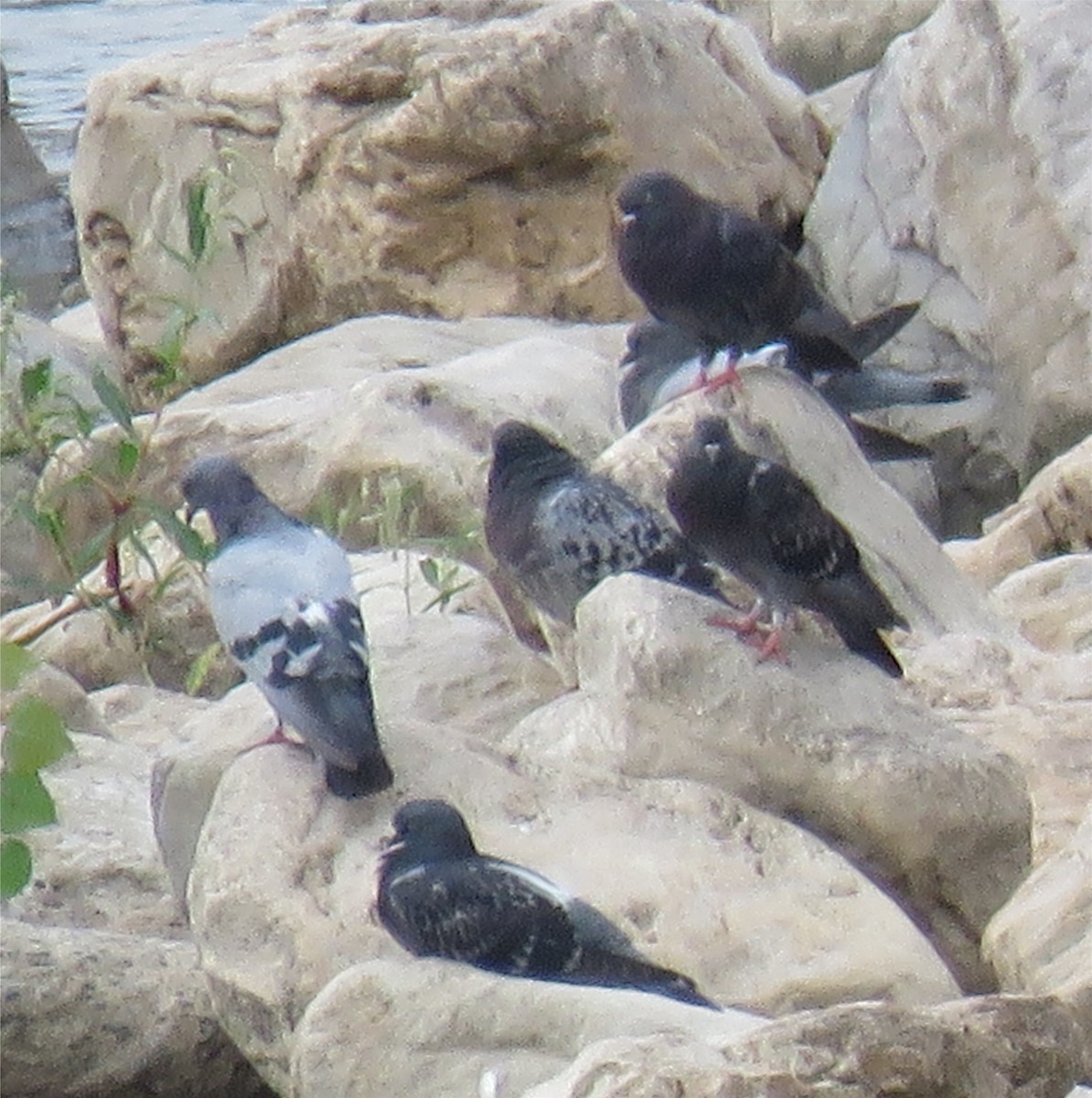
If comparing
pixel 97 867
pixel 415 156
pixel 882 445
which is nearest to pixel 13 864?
pixel 97 867

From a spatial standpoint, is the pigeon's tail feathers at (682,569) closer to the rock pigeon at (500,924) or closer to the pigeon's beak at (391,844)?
the pigeon's beak at (391,844)

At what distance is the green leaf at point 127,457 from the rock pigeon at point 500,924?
2319 millimetres

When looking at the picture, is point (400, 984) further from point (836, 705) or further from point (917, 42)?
point (917, 42)

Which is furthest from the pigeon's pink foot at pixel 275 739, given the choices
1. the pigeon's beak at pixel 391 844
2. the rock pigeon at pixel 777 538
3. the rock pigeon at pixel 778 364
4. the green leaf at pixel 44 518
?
the rock pigeon at pixel 778 364

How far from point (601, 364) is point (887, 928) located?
154 inches

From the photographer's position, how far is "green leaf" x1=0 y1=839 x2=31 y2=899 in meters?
2.09

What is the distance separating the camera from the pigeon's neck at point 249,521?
527cm

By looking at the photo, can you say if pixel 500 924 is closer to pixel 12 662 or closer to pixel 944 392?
pixel 12 662

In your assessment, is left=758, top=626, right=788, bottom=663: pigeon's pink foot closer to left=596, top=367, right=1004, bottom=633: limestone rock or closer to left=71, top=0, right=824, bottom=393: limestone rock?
left=596, top=367, right=1004, bottom=633: limestone rock

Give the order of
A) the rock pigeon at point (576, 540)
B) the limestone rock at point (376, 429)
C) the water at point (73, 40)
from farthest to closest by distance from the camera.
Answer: the water at point (73, 40) → the limestone rock at point (376, 429) → the rock pigeon at point (576, 540)

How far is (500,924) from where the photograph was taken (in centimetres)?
393

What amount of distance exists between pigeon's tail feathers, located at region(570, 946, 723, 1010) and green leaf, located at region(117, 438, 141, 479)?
2.59m

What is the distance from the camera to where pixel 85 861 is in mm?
4906

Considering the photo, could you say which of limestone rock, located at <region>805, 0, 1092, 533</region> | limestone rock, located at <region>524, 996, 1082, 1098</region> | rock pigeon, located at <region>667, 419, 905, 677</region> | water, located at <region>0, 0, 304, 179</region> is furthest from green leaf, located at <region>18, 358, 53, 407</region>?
water, located at <region>0, 0, 304, 179</region>
